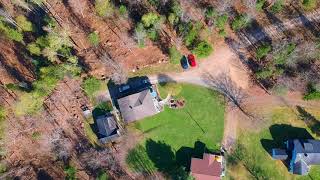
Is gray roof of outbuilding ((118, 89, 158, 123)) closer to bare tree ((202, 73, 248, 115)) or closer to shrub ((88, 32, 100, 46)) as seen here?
bare tree ((202, 73, 248, 115))

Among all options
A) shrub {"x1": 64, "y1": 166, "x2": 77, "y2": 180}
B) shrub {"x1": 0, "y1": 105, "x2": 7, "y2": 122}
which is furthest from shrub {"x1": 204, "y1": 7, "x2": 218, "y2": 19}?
shrub {"x1": 0, "y1": 105, "x2": 7, "y2": 122}

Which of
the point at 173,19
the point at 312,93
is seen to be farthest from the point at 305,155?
the point at 173,19

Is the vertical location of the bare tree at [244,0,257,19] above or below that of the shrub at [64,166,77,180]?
above

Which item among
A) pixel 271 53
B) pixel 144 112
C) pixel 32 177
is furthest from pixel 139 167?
pixel 271 53

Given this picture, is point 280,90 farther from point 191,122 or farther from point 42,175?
point 42,175

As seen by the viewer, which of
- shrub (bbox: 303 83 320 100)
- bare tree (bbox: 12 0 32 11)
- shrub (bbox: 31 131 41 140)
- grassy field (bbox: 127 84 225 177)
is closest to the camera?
shrub (bbox: 303 83 320 100)

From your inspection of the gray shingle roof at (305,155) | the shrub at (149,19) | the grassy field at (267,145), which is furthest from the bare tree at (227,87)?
the shrub at (149,19)

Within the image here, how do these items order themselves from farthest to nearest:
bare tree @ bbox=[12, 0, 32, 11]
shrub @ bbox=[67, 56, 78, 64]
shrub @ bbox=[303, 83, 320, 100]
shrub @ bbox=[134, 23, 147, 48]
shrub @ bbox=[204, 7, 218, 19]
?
bare tree @ bbox=[12, 0, 32, 11], shrub @ bbox=[204, 7, 218, 19], shrub @ bbox=[67, 56, 78, 64], shrub @ bbox=[134, 23, 147, 48], shrub @ bbox=[303, 83, 320, 100]
